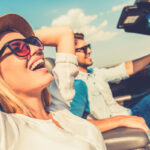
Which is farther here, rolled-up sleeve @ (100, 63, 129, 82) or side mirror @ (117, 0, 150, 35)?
rolled-up sleeve @ (100, 63, 129, 82)

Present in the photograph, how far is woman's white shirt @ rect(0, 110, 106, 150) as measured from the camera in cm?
88

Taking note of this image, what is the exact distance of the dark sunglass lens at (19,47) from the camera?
1.25 meters

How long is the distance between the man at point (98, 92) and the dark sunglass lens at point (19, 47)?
1.14 m

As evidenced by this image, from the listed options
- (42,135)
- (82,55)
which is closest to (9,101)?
(42,135)

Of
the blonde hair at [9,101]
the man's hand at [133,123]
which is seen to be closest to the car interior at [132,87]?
the man's hand at [133,123]

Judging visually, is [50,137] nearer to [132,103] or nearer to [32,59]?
[32,59]

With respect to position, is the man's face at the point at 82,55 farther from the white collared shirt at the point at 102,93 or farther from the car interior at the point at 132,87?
the car interior at the point at 132,87

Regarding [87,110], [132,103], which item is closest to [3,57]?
[87,110]

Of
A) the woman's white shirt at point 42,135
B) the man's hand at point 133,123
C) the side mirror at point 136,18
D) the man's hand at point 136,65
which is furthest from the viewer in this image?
the man's hand at point 136,65

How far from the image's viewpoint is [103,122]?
1837 mm

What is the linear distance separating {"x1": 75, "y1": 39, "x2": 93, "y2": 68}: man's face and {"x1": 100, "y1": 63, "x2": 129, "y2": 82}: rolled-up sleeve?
0.99 feet

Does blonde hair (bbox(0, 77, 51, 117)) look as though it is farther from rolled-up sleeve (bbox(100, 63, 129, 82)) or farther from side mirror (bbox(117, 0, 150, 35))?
rolled-up sleeve (bbox(100, 63, 129, 82))

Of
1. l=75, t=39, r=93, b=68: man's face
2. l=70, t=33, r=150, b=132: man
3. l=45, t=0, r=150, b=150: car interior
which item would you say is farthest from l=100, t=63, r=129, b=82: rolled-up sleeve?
l=45, t=0, r=150, b=150: car interior

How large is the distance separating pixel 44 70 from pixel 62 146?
0.57m
